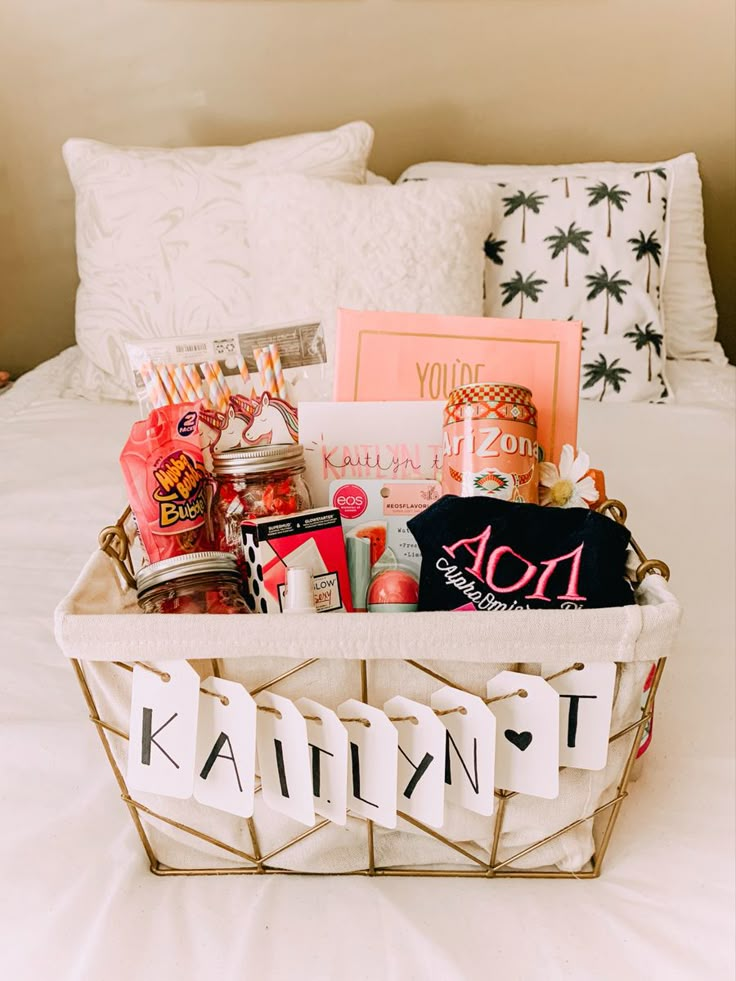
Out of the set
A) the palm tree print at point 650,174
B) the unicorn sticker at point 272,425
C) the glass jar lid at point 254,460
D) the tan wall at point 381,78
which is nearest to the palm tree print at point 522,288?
the palm tree print at point 650,174

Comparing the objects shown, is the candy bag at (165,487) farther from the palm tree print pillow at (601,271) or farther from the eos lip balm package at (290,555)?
the palm tree print pillow at (601,271)

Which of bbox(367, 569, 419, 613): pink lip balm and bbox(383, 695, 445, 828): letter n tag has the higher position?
bbox(367, 569, 419, 613): pink lip balm

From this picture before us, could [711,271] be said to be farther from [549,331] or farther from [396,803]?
[396,803]

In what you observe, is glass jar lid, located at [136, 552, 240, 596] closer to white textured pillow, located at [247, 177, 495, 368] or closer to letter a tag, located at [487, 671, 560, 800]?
letter a tag, located at [487, 671, 560, 800]

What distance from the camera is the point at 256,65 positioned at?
1.78m

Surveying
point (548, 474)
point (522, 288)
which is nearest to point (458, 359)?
point (548, 474)

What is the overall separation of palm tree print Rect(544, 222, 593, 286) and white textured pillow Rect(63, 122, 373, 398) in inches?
17.0

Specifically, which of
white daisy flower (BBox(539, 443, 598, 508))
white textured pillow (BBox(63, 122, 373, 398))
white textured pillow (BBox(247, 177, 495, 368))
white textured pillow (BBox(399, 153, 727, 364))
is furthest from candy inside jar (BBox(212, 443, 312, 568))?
white textured pillow (BBox(399, 153, 727, 364))

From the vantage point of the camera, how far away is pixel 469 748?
47 cm

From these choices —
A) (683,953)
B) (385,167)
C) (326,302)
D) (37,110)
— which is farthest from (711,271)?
(683,953)

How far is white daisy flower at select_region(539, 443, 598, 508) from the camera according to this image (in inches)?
23.7

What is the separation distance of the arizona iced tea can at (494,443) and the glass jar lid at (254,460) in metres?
0.14

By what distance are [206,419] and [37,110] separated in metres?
1.59

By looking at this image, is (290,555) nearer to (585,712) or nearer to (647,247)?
(585,712)
